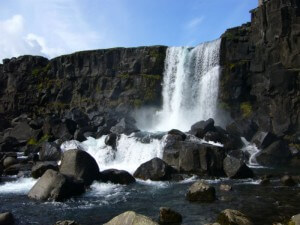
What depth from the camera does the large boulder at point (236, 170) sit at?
2848 centimetres

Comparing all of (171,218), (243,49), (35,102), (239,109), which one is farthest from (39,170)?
(35,102)

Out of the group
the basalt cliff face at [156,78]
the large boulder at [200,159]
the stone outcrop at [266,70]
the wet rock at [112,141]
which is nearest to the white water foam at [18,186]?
the wet rock at [112,141]

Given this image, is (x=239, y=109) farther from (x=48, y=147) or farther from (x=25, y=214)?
(x=25, y=214)

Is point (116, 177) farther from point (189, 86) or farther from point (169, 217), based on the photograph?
point (189, 86)

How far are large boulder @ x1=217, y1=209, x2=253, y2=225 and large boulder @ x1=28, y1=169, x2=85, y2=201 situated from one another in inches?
402

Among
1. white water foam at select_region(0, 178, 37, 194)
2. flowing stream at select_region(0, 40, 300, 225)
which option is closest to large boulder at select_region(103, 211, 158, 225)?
flowing stream at select_region(0, 40, 300, 225)

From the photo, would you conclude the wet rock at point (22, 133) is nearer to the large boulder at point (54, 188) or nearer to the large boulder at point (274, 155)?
the large boulder at point (54, 188)

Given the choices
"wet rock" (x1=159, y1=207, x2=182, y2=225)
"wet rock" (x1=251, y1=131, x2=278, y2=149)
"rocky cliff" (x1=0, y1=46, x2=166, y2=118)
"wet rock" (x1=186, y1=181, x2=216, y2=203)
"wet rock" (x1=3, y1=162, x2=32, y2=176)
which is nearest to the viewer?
"wet rock" (x1=159, y1=207, x2=182, y2=225)

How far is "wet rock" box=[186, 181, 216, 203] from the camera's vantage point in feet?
70.1

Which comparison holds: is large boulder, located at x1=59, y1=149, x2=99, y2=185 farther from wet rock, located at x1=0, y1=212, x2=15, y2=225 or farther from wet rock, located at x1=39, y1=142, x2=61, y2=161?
wet rock, located at x1=39, y1=142, x2=61, y2=161

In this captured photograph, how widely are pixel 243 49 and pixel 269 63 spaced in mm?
6025

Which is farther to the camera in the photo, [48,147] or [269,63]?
[269,63]

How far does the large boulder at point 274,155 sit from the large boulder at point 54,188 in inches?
784

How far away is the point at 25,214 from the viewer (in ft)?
65.9
